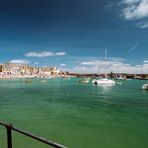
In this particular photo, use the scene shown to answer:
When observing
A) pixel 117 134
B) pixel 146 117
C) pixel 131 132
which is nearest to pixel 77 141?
pixel 117 134

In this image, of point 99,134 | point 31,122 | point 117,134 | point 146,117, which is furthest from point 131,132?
point 31,122

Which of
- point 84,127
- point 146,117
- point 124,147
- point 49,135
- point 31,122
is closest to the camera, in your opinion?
point 124,147

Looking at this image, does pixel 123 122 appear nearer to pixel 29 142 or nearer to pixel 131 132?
pixel 131 132

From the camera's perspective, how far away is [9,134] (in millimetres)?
4281

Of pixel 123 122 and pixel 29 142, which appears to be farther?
pixel 123 122

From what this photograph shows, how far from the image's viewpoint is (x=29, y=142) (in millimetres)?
15406

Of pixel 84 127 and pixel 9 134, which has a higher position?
pixel 9 134

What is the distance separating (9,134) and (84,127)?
16.6 meters

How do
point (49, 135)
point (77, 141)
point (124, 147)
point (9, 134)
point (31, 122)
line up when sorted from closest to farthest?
point (9, 134) → point (124, 147) → point (77, 141) → point (49, 135) → point (31, 122)

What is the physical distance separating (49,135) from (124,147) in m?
5.67

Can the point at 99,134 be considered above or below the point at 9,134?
below

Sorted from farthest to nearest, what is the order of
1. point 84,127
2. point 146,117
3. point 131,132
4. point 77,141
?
point 146,117 < point 84,127 < point 131,132 < point 77,141

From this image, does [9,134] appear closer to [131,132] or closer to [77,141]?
[77,141]

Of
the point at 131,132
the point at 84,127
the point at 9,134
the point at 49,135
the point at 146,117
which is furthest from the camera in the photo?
the point at 146,117
